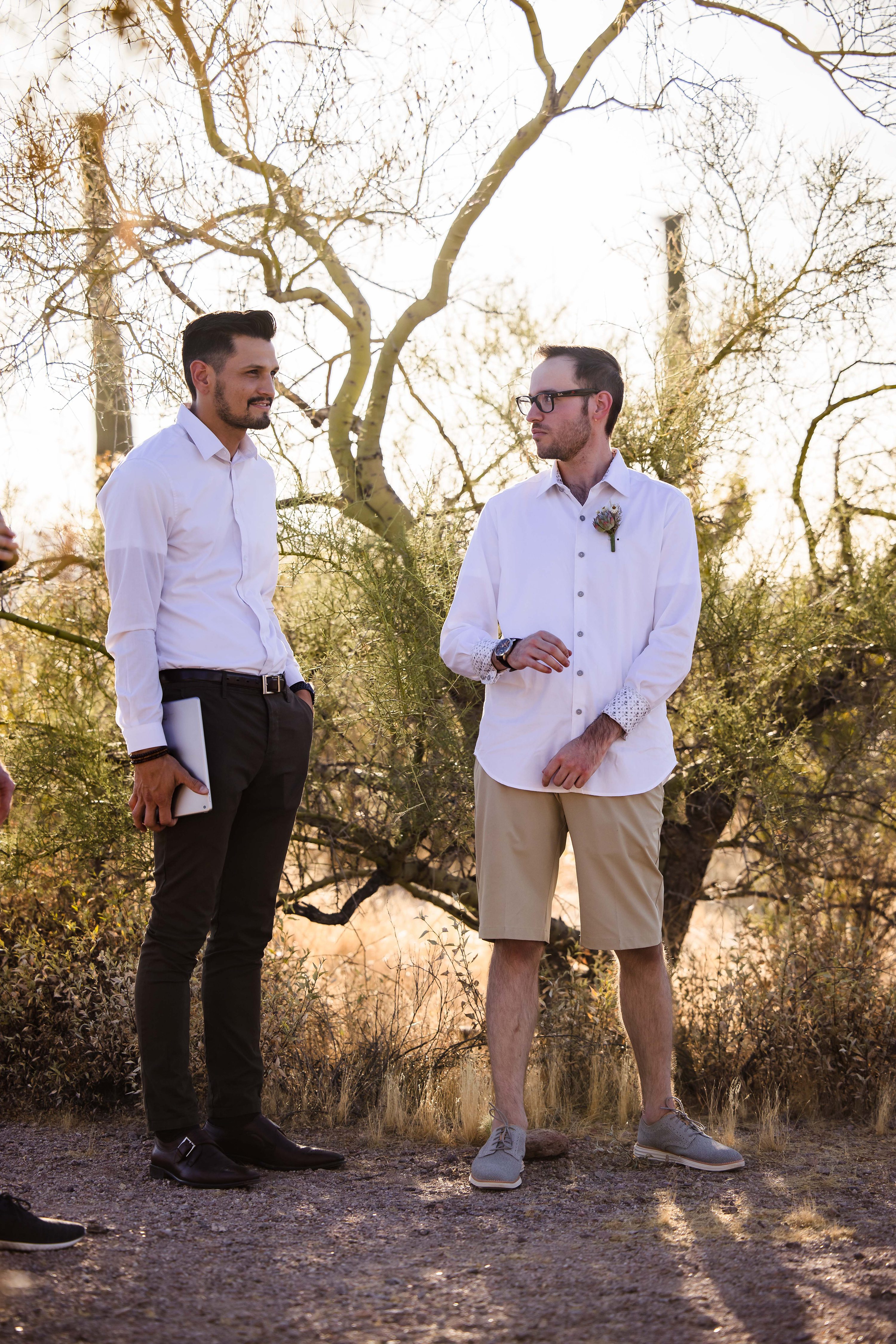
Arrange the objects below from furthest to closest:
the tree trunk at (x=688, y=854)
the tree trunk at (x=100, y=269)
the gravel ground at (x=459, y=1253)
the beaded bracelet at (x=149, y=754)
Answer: the tree trunk at (x=688, y=854), the tree trunk at (x=100, y=269), the beaded bracelet at (x=149, y=754), the gravel ground at (x=459, y=1253)

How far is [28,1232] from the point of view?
2318mm

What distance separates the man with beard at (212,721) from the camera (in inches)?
115

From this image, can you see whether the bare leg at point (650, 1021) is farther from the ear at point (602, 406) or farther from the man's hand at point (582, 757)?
the ear at point (602, 406)

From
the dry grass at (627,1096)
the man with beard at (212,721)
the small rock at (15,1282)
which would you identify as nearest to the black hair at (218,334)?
the man with beard at (212,721)

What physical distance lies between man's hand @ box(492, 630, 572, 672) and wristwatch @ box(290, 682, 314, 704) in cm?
57

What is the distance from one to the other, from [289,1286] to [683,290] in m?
4.66

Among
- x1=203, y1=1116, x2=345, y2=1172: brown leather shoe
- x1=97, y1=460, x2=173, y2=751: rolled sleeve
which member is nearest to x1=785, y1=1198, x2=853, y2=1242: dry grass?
x1=203, y1=1116, x2=345, y2=1172: brown leather shoe

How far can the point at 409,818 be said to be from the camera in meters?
4.89

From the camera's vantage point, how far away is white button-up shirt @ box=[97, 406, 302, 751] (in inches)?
114

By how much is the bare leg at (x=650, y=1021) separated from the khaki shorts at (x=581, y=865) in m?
0.07

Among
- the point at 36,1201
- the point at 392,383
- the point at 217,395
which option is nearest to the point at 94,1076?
the point at 36,1201

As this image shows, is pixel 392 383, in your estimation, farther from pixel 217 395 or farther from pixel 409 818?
pixel 217 395

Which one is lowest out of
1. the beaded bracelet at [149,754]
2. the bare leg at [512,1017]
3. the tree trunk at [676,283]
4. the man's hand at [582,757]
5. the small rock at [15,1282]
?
the small rock at [15,1282]

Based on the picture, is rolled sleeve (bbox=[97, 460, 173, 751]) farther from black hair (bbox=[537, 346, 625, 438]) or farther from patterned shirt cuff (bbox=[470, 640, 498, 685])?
black hair (bbox=[537, 346, 625, 438])
